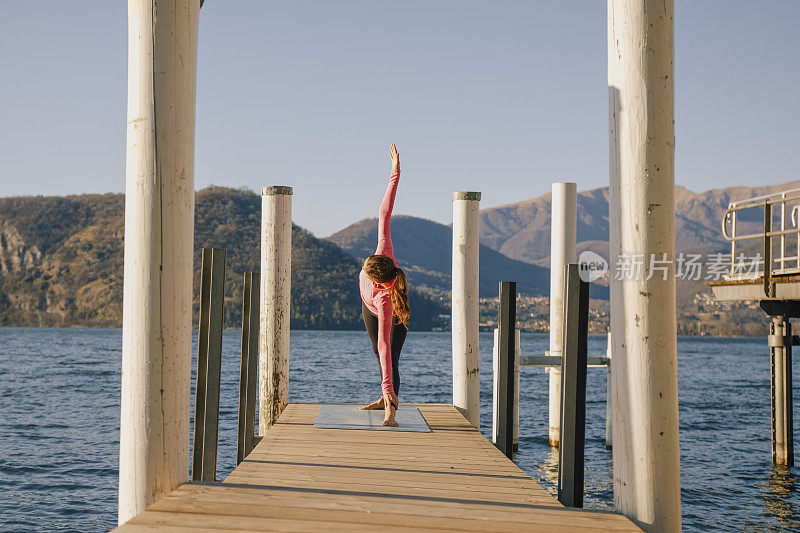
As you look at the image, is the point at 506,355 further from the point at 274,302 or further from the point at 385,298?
the point at 274,302

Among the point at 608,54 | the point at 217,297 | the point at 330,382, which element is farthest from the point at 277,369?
the point at 330,382

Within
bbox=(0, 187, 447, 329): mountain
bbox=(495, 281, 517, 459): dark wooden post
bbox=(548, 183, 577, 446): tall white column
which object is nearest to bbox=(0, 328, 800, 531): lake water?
bbox=(548, 183, 577, 446): tall white column

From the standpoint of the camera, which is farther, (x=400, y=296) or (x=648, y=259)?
(x=400, y=296)

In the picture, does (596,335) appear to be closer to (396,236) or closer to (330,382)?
(396,236)

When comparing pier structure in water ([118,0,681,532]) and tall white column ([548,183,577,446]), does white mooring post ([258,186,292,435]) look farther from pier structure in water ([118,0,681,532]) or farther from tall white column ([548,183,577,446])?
tall white column ([548,183,577,446])

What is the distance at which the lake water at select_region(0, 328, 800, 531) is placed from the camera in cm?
1266

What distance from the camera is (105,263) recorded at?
103 meters

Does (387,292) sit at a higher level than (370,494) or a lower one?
higher

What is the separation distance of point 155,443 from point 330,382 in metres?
38.2

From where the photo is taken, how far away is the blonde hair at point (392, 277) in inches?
257

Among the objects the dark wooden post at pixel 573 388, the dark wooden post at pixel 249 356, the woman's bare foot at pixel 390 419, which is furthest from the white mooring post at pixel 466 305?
the dark wooden post at pixel 573 388

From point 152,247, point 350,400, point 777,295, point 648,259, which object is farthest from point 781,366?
point 350,400

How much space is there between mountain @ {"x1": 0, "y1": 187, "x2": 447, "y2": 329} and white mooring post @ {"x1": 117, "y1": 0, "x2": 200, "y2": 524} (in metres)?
90.3

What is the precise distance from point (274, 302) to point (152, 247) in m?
4.97
